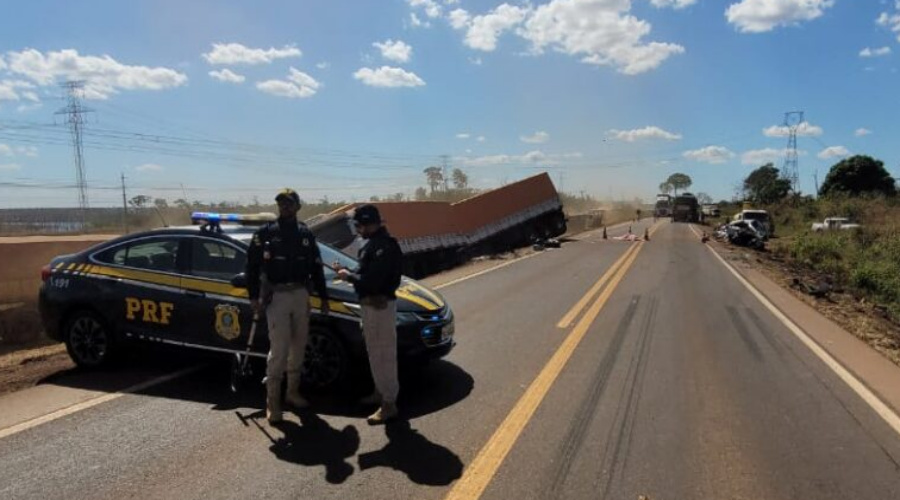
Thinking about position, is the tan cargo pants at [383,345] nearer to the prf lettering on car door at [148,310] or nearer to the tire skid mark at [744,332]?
the prf lettering on car door at [148,310]

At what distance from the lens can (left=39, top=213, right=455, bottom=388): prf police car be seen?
20.0 feet

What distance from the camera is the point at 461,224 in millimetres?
22812

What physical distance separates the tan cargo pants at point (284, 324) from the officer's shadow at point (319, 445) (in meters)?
0.41

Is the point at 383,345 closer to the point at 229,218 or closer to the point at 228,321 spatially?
the point at 228,321

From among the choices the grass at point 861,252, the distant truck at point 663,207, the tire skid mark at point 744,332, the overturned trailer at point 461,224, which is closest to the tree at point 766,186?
the distant truck at point 663,207

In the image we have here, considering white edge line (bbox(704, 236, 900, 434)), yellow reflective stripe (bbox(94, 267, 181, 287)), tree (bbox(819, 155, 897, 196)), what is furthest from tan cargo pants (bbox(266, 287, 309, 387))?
tree (bbox(819, 155, 897, 196))

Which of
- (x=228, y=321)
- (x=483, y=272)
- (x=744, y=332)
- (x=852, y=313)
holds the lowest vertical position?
(x=852, y=313)

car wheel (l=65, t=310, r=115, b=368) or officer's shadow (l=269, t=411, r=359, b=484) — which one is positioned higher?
car wheel (l=65, t=310, r=115, b=368)

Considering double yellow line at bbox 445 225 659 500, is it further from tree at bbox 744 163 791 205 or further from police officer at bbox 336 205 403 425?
tree at bbox 744 163 791 205

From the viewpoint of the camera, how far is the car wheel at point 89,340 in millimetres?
6781

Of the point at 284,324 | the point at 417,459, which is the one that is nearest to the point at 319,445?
the point at 417,459

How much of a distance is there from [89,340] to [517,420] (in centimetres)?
449

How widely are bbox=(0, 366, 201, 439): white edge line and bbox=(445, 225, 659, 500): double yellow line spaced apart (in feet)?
11.2

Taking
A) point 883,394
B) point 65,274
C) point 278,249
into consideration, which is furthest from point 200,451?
point 883,394
